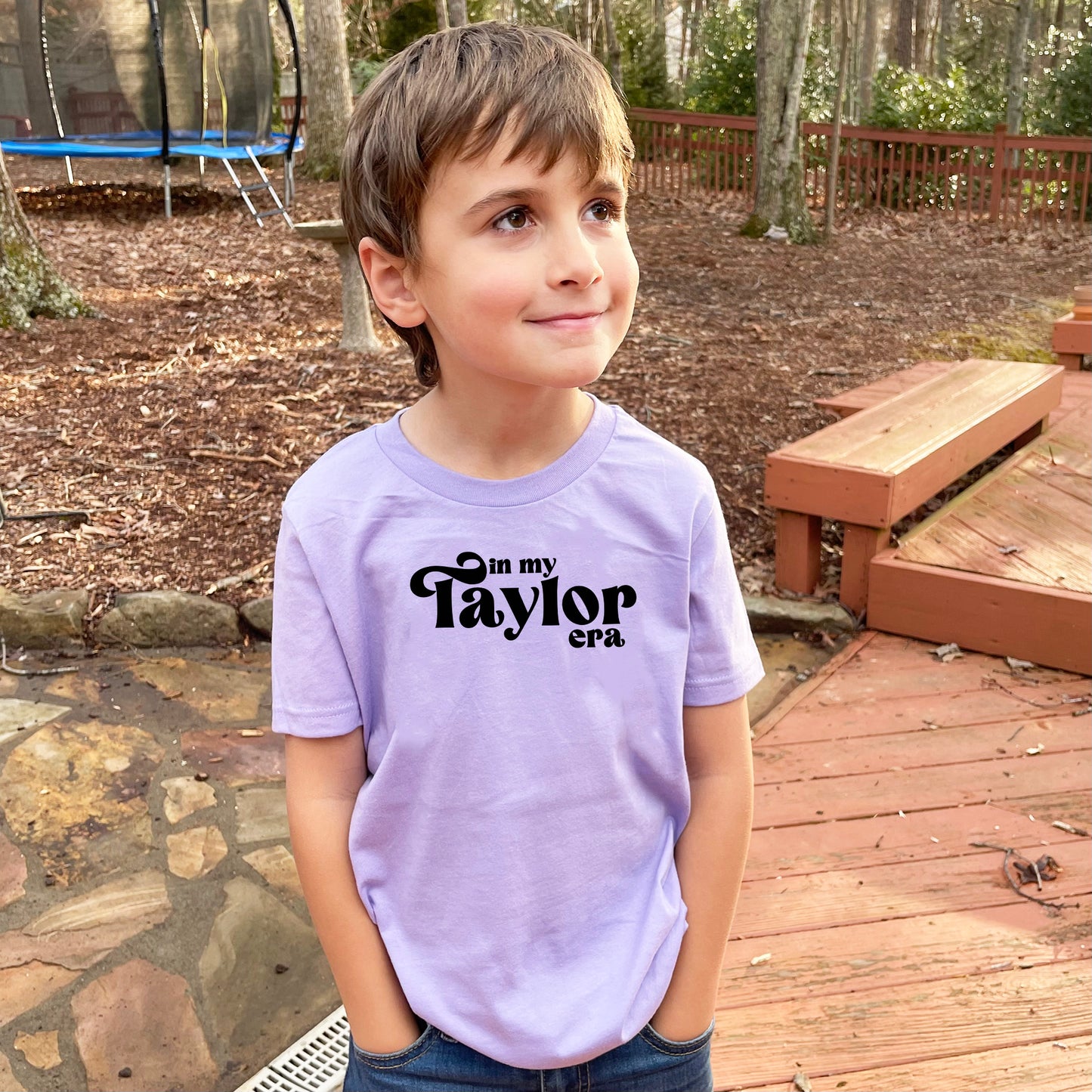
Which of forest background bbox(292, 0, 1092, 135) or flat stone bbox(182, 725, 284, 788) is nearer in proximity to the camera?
flat stone bbox(182, 725, 284, 788)

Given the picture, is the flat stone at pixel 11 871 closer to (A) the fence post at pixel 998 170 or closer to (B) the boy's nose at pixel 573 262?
(B) the boy's nose at pixel 573 262

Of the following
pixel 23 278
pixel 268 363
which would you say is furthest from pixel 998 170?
pixel 23 278

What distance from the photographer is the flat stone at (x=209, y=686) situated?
3510 millimetres

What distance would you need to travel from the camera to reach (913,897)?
2.54 m

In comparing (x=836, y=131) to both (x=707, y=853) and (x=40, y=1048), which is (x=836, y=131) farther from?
(x=707, y=853)

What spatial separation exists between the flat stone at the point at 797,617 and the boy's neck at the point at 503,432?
283 centimetres

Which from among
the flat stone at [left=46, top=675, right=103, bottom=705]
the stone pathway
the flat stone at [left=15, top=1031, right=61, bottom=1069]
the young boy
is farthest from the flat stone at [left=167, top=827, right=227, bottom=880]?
the young boy

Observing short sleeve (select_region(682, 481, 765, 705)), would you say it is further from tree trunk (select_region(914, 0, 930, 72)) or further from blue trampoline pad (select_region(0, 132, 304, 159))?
tree trunk (select_region(914, 0, 930, 72))

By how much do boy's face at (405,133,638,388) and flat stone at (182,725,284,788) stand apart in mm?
2308

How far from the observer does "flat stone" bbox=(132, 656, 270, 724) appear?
11.5 ft

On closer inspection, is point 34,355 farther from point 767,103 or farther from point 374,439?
point 767,103

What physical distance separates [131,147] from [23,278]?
16.6ft

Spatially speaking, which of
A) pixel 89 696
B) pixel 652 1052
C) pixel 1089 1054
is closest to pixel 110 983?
pixel 89 696

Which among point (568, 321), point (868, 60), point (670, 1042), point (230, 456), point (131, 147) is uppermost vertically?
point (868, 60)
